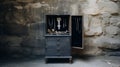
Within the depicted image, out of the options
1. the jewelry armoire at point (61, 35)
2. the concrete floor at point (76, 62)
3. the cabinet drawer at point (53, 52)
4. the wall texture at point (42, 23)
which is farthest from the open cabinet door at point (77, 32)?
the cabinet drawer at point (53, 52)

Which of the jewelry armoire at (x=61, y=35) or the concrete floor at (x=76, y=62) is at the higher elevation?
the jewelry armoire at (x=61, y=35)

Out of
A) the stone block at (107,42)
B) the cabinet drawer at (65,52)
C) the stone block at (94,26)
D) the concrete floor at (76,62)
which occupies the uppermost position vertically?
the stone block at (94,26)

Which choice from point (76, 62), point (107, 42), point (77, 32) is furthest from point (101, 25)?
point (76, 62)

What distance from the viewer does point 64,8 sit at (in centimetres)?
406

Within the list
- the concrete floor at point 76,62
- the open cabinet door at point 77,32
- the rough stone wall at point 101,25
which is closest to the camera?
the concrete floor at point 76,62

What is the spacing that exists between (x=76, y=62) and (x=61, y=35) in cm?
52

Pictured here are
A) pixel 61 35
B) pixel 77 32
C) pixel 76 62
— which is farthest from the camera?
pixel 77 32

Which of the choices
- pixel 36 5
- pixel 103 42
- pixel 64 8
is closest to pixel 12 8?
pixel 36 5

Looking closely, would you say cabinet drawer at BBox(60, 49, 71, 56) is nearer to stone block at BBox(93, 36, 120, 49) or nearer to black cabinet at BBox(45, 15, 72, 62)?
black cabinet at BBox(45, 15, 72, 62)

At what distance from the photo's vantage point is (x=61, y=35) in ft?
12.0

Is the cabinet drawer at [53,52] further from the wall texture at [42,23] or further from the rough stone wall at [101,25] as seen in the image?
the rough stone wall at [101,25]

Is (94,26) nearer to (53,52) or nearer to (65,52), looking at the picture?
(65,52)

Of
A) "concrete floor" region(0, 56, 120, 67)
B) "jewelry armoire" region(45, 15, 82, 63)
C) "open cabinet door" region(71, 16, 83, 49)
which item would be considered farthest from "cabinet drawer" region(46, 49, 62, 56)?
"open cabinet door" region(71, 16, 83, 49)

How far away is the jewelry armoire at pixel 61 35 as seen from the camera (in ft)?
12.1
